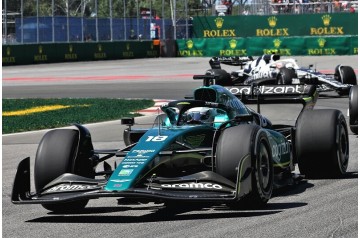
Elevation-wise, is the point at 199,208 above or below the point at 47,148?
below

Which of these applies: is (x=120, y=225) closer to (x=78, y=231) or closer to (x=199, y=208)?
(x=78, y=231)

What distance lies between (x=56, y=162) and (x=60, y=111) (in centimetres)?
1235

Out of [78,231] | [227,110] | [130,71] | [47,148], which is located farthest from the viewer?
[130,71]

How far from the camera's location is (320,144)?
10305 mm

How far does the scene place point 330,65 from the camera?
40.9m

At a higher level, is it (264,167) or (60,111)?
(264,167)

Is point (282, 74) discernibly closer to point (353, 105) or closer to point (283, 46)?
point (353, 105)

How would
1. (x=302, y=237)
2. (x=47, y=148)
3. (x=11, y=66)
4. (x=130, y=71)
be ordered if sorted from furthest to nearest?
(x=11, y=66) < (x=130, y=71) < (x=47, y=148) < (x=302, y=237)

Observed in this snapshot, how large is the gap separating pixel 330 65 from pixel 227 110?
31230mm

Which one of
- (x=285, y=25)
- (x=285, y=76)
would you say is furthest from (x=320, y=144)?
(x=285, y=25)

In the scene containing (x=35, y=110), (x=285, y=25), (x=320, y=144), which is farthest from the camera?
(x=285, y=25)

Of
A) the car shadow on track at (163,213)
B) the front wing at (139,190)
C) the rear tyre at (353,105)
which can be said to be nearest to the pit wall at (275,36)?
the rear tyre at (353,105)

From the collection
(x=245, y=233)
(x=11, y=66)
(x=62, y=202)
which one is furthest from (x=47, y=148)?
(x=11, y=66)

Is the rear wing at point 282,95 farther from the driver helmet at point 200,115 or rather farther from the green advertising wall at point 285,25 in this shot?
the green advertising wall at point 285,25
